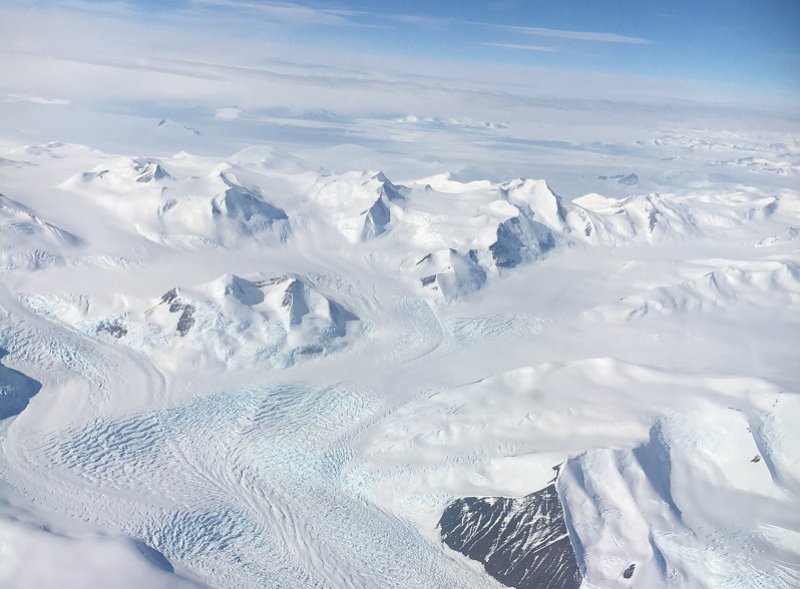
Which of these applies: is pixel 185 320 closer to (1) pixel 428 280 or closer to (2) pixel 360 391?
(2) pixel 360 391

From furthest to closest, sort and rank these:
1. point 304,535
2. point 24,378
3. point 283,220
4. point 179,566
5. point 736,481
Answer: point 283,220 < point 24,378 < point 736,481 < point 304,535 < point 179,566

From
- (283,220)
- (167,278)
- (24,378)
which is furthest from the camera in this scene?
(283,220)

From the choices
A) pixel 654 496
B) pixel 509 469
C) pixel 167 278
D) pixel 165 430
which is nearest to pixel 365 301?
Result: pixel 167 278

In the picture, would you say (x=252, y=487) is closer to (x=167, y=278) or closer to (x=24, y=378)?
(x=24, y=378)

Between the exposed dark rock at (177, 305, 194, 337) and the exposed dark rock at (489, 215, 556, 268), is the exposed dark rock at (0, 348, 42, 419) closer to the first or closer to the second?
the exposed dark rock at (177, 305, 194, 337)

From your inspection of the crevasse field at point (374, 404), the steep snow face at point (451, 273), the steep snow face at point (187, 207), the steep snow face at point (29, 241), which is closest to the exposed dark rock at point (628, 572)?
the crevasse field at point (374, 404)

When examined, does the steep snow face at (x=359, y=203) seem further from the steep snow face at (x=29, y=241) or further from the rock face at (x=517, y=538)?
the rock face at (x=517, y=538)

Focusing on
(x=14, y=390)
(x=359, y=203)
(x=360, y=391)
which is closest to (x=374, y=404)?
(x=360, y=391)
